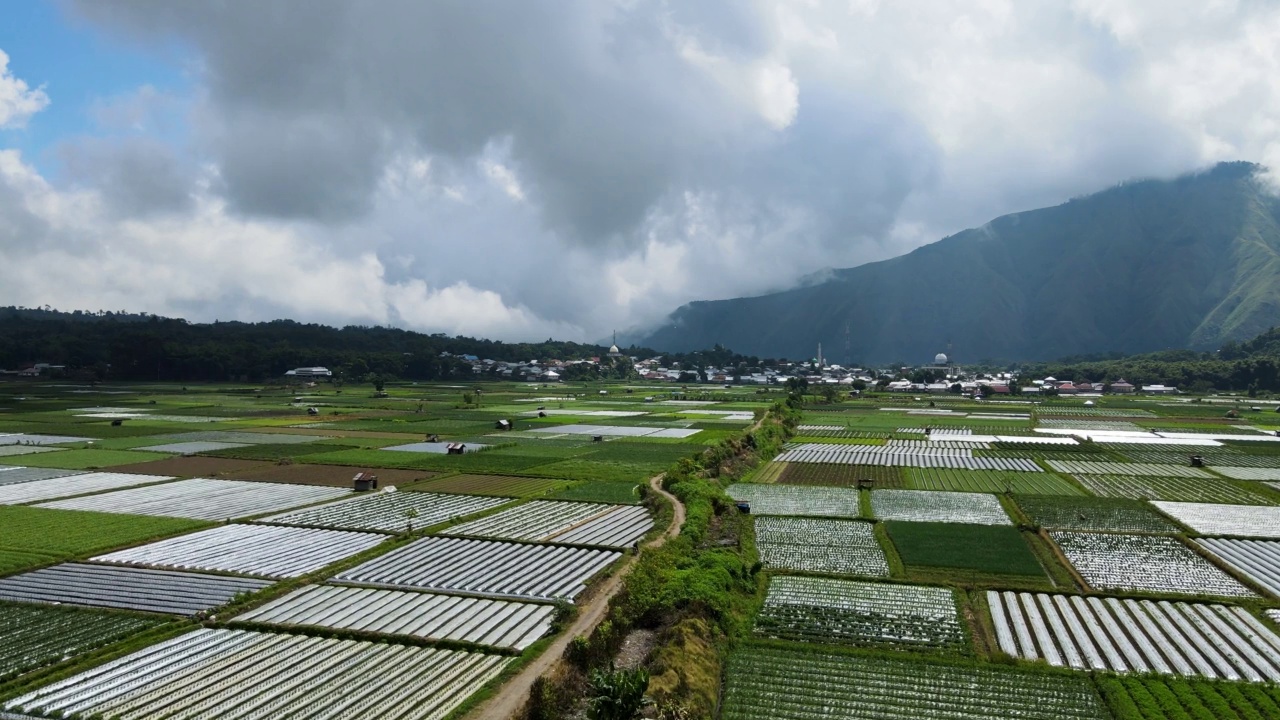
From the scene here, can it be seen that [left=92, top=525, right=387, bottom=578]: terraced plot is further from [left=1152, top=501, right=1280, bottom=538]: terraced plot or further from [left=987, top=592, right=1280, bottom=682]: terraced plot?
[left=1152, top=501, right=1280, bottom=538]: terraced plot

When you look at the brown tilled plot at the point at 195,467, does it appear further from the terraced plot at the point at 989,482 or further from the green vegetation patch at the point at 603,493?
the terraced plot at the point at 989,482

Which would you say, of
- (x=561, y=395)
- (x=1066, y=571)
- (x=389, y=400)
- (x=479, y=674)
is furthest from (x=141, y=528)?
(x=561, y=395)

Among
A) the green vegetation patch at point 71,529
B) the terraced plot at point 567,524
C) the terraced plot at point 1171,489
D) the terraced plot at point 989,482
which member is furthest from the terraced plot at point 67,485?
the terraced plot at point 1171,489

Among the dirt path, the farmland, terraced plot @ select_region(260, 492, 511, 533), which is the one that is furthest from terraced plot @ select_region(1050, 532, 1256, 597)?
terraced plot @ select_region(260, 492, 511, 533)

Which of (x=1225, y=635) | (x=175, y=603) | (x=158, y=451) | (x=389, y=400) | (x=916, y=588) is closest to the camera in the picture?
(x=1225, y=635)

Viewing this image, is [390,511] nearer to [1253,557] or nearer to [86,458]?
[86,458]

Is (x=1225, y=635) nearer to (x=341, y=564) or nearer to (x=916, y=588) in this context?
(x=916, y=588)
